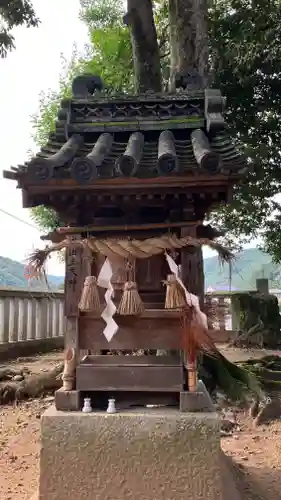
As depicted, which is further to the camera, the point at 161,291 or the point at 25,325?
the point at 25,325

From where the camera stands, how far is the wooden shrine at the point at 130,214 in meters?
3.33

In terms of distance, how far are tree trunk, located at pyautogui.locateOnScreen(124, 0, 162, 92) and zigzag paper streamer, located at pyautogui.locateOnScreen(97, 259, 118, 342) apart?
A: 540 cm

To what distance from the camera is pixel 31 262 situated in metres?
3.81

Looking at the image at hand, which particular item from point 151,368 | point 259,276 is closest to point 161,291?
point 151,368

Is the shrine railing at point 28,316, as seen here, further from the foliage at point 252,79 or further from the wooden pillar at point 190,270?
the wooden pillar at point 190,270

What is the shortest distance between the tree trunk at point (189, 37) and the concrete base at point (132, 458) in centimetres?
594

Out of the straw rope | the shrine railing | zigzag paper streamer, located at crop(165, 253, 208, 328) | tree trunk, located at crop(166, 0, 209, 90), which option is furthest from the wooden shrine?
the shrine railing

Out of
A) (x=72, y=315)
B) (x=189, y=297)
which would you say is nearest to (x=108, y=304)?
(x=72, y=315)

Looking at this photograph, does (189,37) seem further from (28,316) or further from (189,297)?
(28,316)

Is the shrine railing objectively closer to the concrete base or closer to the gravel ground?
the gravel ground

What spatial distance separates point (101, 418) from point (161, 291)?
42.7 inches

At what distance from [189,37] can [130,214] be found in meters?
5.19

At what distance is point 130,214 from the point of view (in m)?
3.85

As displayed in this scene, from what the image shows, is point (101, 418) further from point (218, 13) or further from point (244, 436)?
point (218, 13)
